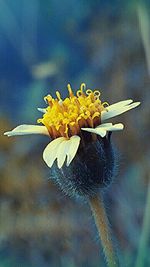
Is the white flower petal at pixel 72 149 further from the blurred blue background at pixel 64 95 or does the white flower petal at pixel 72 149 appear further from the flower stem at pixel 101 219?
the blurred blue background at pixel 64 95

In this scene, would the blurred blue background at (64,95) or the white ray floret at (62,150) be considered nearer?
the white ray floret at (62,150)

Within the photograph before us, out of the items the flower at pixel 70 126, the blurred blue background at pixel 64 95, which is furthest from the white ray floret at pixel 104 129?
the blurred blue background at pixel 64 95

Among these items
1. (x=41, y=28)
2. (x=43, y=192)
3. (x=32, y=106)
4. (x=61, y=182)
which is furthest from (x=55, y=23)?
(x=61, y=182)

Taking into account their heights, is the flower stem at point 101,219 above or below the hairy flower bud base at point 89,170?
below

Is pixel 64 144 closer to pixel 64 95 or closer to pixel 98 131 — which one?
pixel 98 131

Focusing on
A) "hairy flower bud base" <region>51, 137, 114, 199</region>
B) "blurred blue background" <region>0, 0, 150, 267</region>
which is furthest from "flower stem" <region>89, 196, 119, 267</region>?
"blurred blue background" <region>0, 0, 150, 267</region>

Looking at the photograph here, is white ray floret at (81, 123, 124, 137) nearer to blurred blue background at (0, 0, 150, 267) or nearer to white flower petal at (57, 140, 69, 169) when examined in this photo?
white flower petal at (57, 140, 69, 169)
